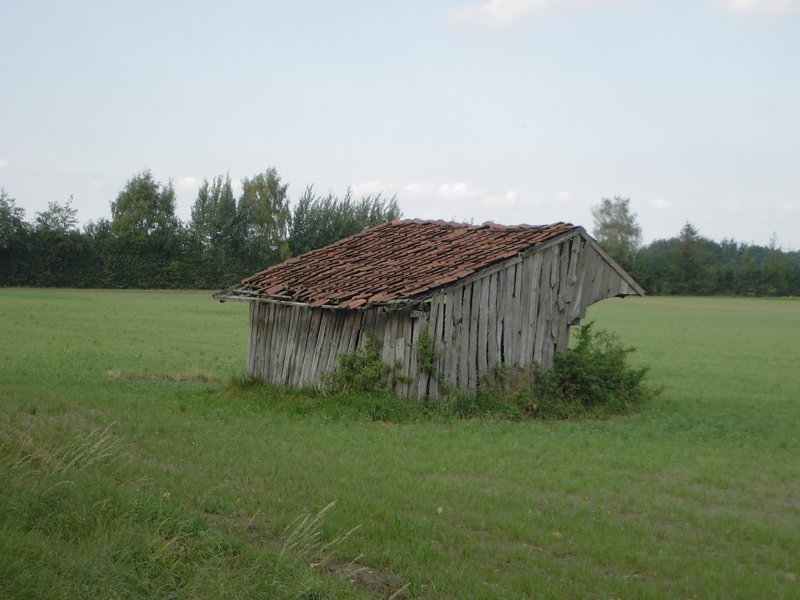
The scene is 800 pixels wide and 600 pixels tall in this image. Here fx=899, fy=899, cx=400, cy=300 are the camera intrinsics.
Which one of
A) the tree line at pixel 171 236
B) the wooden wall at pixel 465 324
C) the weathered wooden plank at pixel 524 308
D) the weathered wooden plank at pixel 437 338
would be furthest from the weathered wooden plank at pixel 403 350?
the tree line at pixel 171 236

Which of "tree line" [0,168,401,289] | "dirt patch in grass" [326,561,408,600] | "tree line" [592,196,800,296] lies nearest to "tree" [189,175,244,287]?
"tree line" [0,168,401,289]

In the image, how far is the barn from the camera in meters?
16.1

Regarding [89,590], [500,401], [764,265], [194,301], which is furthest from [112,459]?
[764,265]

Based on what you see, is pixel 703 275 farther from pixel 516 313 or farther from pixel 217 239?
pixel 516 313

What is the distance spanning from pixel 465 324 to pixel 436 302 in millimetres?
769

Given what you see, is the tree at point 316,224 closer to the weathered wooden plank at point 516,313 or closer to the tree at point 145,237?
the tree at point 145,237

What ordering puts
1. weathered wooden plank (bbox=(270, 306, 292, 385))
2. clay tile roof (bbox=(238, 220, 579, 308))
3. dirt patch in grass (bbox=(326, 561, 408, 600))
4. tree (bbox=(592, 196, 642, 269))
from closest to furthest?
1. dirt patch in grass (bbox=(326, 561, 408, 600))
2. clay tile roof (bbox=(238, 220, 579, 308))
3. weathered wooden plank (bbox=(270, 306, 292, 385))
4. tree (bbox=(592, 196, 642, 269))

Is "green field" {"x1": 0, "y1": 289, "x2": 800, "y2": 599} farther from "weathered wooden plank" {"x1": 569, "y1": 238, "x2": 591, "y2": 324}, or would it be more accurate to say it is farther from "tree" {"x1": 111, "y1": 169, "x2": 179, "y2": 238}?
"tree" {"x1": 111, "y1": 169, "x2": 179, "y2": 238}

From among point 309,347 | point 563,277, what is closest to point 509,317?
point 563,277

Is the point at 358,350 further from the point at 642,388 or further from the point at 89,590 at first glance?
the point at 89,590

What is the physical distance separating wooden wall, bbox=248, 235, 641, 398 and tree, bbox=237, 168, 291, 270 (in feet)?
185

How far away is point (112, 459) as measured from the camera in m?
9.52

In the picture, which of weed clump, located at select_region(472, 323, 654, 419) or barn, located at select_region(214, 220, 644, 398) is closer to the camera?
barn, located at select_region(214, 220, 644, 398)

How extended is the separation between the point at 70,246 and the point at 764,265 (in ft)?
217
